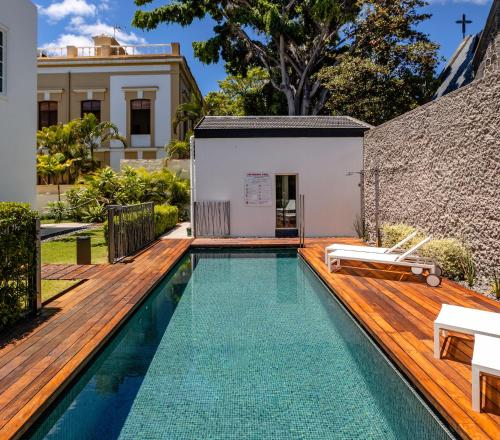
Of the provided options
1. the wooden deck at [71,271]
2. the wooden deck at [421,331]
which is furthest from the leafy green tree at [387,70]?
the wooden deck at [71,271]

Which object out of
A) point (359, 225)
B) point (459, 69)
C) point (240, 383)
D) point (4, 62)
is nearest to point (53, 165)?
point (4, 62)

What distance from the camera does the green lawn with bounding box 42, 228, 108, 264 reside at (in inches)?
392

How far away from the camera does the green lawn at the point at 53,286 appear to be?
6608mm

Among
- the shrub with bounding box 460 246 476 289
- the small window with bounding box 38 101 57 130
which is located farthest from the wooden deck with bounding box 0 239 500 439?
the small window with bounding box 38 101 57 130

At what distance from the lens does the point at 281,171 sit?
1420 centimetres

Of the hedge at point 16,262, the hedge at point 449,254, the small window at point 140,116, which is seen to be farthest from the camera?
the small window at point 140,116

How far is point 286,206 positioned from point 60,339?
430 inches

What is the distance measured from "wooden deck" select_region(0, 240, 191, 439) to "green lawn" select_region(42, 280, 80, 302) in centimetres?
19

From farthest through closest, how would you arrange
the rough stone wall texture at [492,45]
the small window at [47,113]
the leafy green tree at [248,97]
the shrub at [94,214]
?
the small window at [47,113] < the leafy green tree at [248,97] < the shrub at [94,214] < the rough stone wall texture at [492,45]

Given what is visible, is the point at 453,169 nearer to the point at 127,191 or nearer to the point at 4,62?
the point at 4,62

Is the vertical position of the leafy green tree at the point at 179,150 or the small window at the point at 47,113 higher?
the small window at the point at 47,113

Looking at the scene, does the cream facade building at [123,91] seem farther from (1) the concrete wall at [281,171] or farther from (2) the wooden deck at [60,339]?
(2) the wooden deck at [60,339]

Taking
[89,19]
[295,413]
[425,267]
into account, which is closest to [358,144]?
[425,267]

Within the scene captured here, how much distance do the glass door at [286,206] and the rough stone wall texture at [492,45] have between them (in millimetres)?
6979
